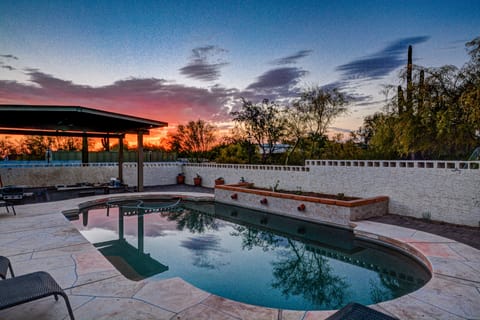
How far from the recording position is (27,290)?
7.38 ft

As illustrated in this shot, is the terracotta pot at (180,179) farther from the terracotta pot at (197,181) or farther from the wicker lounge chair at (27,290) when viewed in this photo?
the wicker lounge chair at (27,290)

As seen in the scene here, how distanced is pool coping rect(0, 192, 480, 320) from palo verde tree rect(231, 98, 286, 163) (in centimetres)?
1177

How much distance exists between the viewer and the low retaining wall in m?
7.11

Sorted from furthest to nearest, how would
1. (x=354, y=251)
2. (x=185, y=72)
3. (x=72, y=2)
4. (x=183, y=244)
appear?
(x=185, y=72) < (x=72, y=2) < (x=183, y=244) < (x=354, y=251)

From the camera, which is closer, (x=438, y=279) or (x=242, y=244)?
(x=438, y=279)

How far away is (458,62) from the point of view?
7812mm

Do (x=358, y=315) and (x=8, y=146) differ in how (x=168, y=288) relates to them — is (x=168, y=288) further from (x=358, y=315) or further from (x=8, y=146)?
(x=8, y=146)

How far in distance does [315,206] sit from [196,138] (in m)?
19.6

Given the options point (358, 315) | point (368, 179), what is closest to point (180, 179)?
point (368, 179)

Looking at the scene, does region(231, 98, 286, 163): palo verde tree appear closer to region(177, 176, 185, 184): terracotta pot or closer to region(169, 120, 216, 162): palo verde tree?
region(177, 176, 185, 184): terracotta pot

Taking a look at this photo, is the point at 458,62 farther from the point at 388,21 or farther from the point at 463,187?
the point at 463,187

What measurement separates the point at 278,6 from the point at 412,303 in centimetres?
947

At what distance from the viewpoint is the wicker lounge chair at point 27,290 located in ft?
6.89

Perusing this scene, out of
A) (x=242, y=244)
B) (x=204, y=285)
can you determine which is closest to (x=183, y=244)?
(x=242, y=244)
